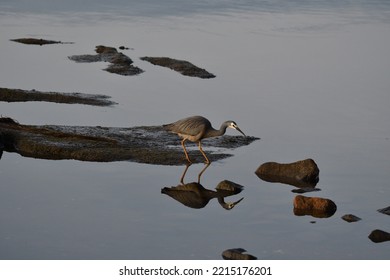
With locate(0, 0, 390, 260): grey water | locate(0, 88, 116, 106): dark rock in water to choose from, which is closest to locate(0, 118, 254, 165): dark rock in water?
locate(0, 0, 390, 260): grey water

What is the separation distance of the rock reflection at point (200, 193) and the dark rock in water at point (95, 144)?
1844 mm

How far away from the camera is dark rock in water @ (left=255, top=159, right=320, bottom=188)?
1983 cm

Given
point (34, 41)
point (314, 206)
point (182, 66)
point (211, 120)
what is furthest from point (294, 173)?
point (34, 41)

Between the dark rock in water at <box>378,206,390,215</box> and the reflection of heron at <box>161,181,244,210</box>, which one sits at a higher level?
the dark rock in water at <box>378,206,390,215</box>

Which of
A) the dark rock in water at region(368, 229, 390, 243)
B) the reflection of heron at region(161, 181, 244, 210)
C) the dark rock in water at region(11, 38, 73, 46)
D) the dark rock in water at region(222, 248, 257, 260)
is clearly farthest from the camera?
the dark rock in water at region(11, 38, 73, 46)

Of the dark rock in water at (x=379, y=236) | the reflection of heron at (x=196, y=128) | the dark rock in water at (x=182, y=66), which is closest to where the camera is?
the dark rock in water at (x=379, y=236)

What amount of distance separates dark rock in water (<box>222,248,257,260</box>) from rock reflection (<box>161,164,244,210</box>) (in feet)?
9.39

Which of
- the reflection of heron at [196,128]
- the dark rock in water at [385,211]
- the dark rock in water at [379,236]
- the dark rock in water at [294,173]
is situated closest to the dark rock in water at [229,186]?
the dark rock in water at [294,173]

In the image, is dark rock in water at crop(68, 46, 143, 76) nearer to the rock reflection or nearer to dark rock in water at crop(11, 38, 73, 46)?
dark rock in water at crop(11, 38, 73, 46)

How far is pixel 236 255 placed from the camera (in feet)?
50.5

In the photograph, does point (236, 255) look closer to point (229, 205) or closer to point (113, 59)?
point (229, 205)

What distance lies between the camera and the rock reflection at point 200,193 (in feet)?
61.0

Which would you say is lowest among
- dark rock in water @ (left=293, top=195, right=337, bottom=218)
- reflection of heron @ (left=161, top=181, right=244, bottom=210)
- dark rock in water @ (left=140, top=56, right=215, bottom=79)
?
dark rock in water @ (left=140, top=56, right=215, bottom=79)

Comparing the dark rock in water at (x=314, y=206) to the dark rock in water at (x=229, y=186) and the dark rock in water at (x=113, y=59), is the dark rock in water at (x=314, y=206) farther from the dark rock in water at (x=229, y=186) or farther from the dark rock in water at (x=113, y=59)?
the dark rock in water at (x=113, y=59)
